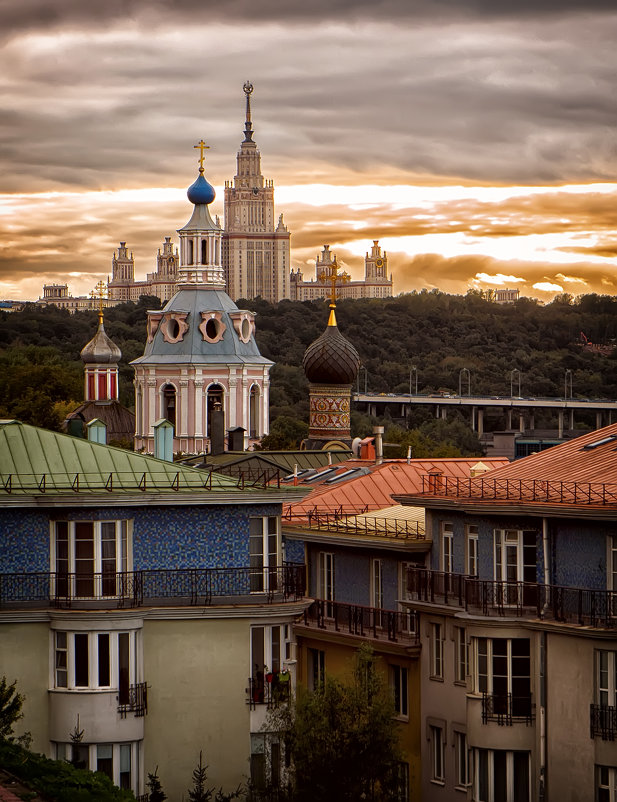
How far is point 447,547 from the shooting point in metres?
35.5

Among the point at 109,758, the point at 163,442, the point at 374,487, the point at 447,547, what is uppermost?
the point at 163,442

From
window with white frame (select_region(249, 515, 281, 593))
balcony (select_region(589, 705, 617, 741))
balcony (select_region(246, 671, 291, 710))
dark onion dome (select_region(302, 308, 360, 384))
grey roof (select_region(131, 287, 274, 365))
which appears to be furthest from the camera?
grey roof (select_region(131, 287, 274, 365))

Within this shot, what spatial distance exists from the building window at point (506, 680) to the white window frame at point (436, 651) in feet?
9.44

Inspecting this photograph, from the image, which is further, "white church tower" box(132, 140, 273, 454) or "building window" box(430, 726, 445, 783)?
"white church tower" box(132, 140, 273, 454)

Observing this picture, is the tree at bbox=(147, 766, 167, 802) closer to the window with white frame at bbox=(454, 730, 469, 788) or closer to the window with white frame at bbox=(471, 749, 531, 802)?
the window with white frame at bbox=(471, 749, 531, 802)

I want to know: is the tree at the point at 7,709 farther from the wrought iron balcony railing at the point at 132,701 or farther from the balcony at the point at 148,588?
the balcony at the point at 148,588

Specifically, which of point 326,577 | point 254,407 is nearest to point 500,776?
point 326,577

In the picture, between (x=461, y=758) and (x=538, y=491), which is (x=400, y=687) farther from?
(x=538, y=491)

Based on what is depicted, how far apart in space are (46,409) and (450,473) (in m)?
87.1

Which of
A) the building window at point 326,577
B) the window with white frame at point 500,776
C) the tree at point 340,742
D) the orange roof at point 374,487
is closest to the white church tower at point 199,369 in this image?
the orange roof at point 374,487

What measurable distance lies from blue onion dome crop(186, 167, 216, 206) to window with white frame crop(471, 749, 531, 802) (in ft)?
298

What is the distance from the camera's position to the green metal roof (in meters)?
31.5

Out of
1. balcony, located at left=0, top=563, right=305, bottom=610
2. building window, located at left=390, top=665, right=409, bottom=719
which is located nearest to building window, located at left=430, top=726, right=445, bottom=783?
building window, located at left=390, top=665, right=409, bottom=719

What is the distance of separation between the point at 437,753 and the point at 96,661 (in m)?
7.16
